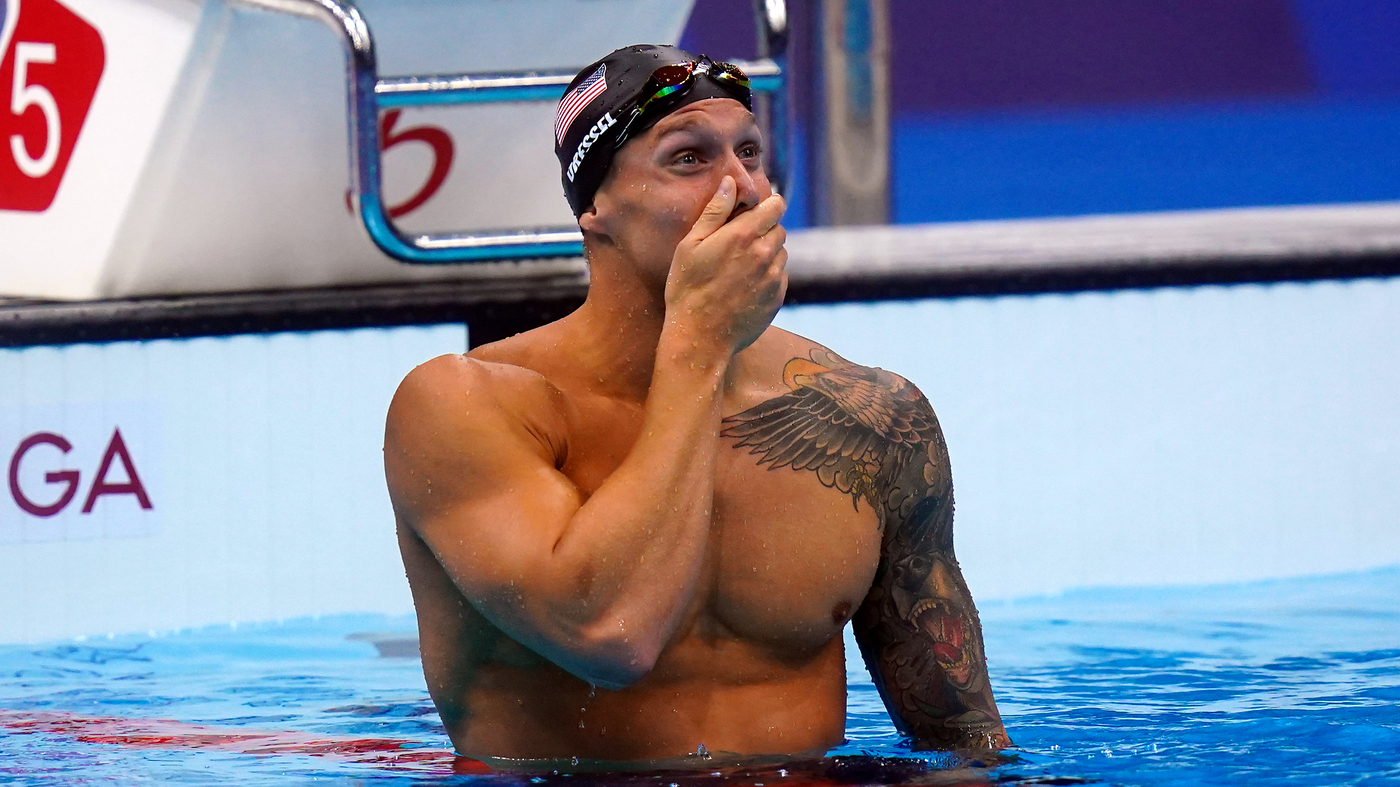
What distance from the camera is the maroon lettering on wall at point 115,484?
3.67m

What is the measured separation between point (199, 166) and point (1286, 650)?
2.54 meters

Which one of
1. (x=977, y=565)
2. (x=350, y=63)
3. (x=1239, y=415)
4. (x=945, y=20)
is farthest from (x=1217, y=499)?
(x=945, y=20)

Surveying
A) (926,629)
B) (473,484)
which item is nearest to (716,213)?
(473,484)

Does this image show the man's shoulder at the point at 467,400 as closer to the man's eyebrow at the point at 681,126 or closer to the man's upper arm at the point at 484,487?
the man's upper arm at the point at 484,487

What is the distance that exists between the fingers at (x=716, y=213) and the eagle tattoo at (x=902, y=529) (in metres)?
0.32

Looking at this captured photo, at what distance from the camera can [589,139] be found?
2004 millimetres

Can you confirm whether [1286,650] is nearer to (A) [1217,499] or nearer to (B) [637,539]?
(A) [1217,499]

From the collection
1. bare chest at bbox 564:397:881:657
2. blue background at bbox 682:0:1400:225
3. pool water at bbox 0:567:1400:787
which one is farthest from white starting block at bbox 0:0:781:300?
blue background at bbox 682:0:1400:225

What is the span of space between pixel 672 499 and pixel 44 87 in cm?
251

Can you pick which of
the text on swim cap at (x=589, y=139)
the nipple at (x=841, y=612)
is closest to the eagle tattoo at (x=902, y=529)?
the nipple at (x=841, y=612)

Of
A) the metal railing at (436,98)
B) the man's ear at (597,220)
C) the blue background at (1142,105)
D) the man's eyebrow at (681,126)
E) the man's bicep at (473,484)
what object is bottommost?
the man's bicep at (473,484)

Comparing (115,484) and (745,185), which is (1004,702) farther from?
(115,484)

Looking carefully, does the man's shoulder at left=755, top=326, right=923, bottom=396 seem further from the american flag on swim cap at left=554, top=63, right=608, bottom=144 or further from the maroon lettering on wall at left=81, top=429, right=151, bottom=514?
the maroon lettering on wall at left=81, top=429, right=151, bottom=514

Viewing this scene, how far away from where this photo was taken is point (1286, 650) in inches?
137
